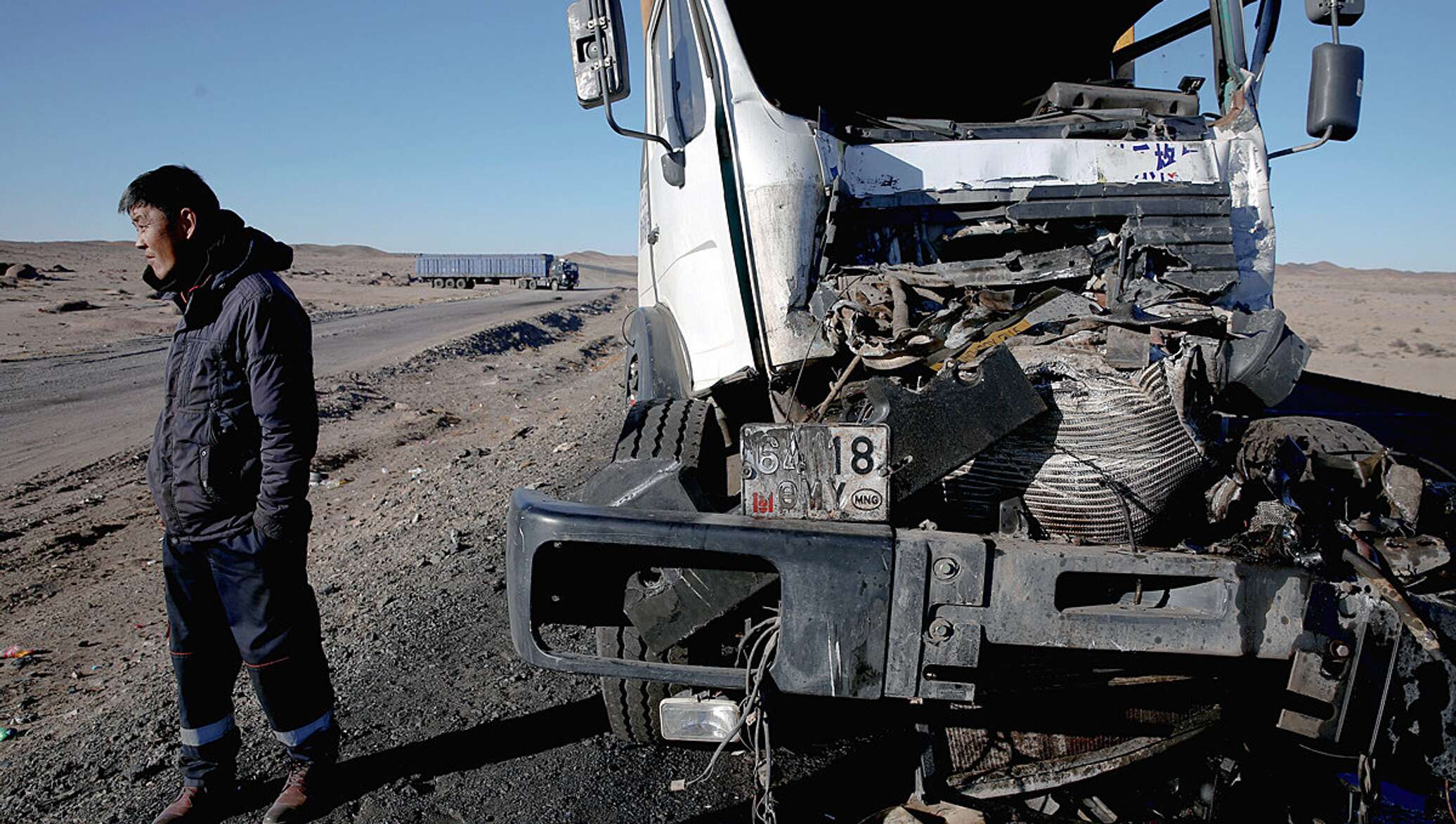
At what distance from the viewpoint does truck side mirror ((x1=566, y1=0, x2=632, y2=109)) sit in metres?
3.46

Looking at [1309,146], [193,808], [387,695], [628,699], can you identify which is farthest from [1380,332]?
[193,808]

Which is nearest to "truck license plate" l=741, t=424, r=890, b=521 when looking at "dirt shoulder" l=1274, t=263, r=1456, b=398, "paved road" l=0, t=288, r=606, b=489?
"paved road" l=0, t=288, r=606, b=489

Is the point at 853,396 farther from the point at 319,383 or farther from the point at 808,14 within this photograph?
the point at 319,383

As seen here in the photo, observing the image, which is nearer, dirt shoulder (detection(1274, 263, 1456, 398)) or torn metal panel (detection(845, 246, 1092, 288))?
torn metal panel (detection(845, 246, 1092, 288))

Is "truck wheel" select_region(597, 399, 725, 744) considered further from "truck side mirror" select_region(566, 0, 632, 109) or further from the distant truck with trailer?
the distant truck with trailer

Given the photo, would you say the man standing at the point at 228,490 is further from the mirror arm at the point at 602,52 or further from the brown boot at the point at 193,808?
the mirror arm at the point at 602,52

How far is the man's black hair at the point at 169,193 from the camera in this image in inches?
108

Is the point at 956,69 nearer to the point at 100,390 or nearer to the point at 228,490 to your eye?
the point at 228,490

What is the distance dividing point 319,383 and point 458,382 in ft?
7.15

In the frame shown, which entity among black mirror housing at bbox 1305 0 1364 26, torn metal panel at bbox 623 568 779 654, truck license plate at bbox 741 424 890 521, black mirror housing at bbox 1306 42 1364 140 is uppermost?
black mirror housing at bbox 1305 0 1364 26

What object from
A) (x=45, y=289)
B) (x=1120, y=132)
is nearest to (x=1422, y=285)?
(x=1120, y=132)

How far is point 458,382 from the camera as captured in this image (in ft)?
44.2

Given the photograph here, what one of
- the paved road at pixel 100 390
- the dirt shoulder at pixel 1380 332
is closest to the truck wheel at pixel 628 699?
the paved road at pixel 100 390

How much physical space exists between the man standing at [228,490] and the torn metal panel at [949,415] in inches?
69.8
